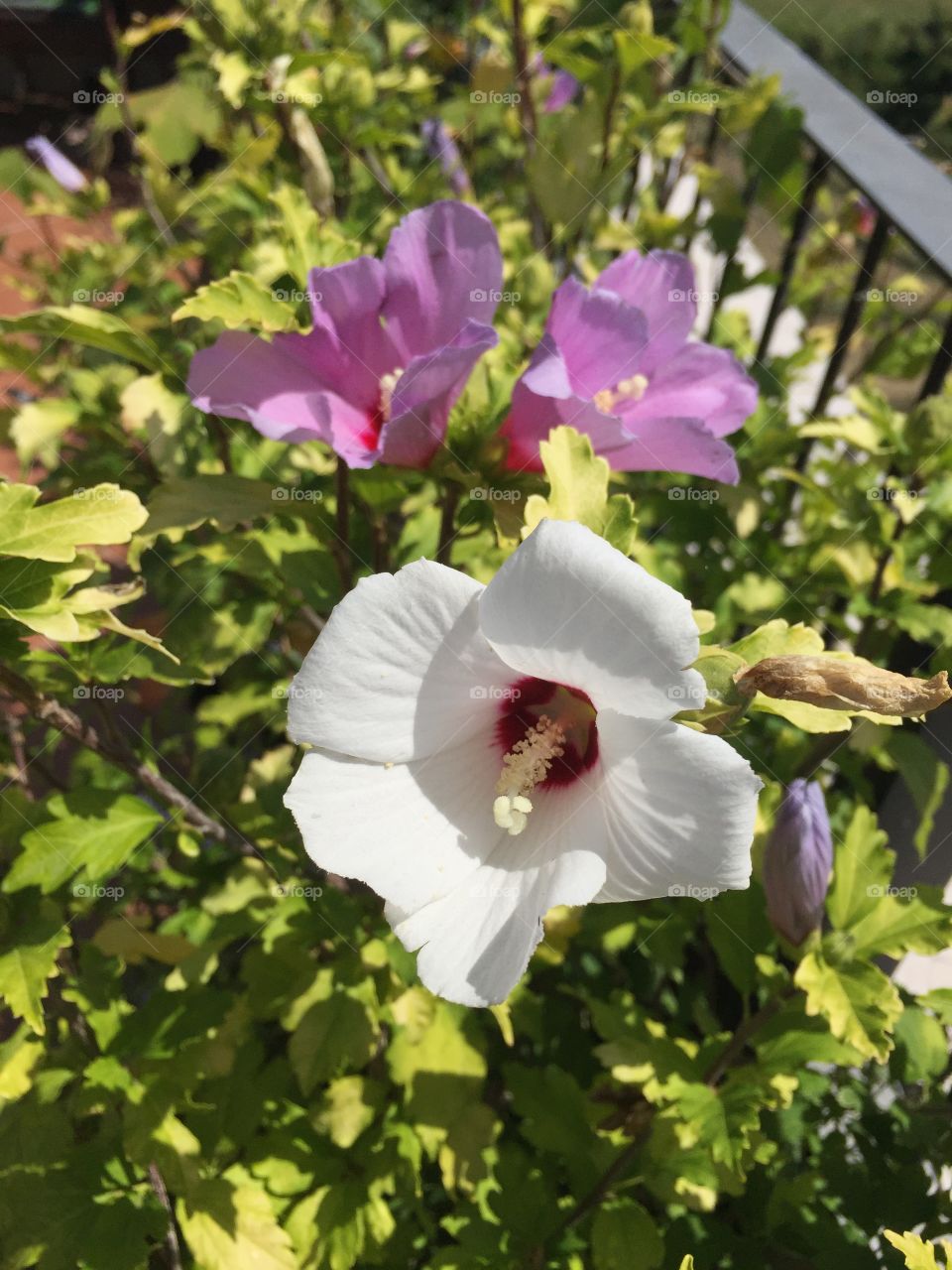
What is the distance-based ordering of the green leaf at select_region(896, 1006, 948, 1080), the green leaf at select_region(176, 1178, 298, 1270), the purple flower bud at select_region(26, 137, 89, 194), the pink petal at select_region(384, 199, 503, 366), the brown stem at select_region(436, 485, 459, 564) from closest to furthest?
the pink petal at select_region(384, 199, 503, 366) < the brown stem at select_region(436, 485, 459, 564) < the green leaf at select_region(176, 1178, 298, 1270) < the green leaf at select_region(896, 1006, 948, 1080) < the purple flower bud at select_region(26, 137, 89, 194)

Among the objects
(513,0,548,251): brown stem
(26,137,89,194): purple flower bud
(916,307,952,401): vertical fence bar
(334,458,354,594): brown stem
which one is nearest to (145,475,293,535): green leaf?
(334,458,354,594): brown stem

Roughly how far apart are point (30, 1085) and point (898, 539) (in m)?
1.48

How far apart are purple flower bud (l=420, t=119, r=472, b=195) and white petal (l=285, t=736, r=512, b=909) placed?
196 centimetres

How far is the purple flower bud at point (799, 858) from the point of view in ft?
3.62

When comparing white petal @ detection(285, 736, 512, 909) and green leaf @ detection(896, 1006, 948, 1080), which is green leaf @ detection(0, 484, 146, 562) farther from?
green leaf @ detection(896, 1006, 948, 1080)

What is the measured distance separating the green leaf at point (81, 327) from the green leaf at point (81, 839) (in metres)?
0.59

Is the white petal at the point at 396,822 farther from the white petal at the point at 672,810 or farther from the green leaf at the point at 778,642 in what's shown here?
the green leaf at the point at 778,642

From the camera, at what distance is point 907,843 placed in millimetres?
1571

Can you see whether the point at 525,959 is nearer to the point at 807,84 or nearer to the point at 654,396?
the point at 654,396

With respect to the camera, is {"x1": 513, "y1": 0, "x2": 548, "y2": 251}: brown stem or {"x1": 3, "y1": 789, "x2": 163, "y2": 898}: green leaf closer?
{"x1": 3, "y1": 789, "x2": 163, "y2": 898}: green leaf

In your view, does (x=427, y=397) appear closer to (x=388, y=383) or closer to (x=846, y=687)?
(x=388, y=383)

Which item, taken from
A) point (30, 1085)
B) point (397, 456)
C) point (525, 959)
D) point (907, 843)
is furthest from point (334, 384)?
point (907, 843)

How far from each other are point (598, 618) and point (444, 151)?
2090 mm

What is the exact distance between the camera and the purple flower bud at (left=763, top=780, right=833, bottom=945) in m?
1.10
